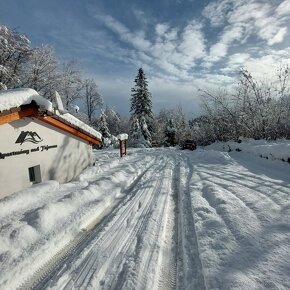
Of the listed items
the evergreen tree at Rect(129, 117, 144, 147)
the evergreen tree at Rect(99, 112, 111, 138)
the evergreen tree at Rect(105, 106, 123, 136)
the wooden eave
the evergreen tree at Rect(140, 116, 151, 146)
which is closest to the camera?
the wooden eave

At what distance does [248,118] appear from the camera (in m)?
23.7

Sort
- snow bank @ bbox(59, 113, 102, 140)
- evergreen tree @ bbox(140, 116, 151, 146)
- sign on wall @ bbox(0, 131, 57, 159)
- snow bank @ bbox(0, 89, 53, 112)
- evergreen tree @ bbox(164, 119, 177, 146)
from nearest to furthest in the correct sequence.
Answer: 1. snow bank @ bbox(0, 89, 53, 112)
2. sign on wall @ bbox(0, 131, 57, 159)
3. snow bank @ bbox(59, 113, 102, 140)
4. evergreen tree @ bbox(140, 116, 151, 146)
5. evergreen tree @ bbox(164, 119, 177, 146)

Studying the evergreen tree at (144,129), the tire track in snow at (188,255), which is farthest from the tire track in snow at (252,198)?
Answer: the evergreen tree at (144,129)

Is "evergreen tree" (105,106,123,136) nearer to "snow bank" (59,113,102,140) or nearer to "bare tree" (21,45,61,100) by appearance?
"bare tree" (21,45,61,100)

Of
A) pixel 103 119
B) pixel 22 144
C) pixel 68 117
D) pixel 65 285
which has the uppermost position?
pixel 103 119

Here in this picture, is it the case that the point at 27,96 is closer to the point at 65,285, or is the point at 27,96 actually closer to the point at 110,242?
the point at 110,242

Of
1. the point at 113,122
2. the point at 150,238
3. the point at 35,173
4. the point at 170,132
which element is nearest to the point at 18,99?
the point at 35,173

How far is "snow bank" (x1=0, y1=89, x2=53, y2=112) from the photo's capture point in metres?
8.09

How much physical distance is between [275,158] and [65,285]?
11306mm

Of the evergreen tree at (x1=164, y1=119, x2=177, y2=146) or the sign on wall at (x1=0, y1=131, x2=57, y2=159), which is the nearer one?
the sign on wall at (x1=0, y1=131, x2=57, y2=159)

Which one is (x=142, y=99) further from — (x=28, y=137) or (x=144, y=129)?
(x=28, y=137)

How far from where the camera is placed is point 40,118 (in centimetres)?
1027

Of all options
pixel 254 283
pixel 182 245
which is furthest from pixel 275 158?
pixel 254 283

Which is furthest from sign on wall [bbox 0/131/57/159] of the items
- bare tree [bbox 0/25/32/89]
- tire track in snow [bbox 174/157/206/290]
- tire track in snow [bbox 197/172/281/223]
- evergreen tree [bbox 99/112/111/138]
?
evergreen tree [bbox 99/112/111/138]
